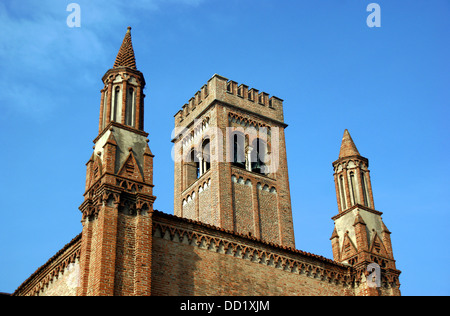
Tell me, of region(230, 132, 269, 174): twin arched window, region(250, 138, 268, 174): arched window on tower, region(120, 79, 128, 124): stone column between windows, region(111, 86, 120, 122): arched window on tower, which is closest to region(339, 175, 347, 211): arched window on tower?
region(120, 79, 128, 124): stone column between windows

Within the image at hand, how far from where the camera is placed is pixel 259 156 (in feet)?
120

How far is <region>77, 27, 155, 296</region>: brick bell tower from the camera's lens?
15414 mm

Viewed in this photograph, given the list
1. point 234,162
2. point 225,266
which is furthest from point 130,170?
point 234,162

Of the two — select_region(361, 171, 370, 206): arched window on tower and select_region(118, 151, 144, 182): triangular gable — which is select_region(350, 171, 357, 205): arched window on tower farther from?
select_region(118, 151, 144, 182): triangular gable

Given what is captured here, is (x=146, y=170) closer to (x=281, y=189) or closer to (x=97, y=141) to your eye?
(x=97, y=141)

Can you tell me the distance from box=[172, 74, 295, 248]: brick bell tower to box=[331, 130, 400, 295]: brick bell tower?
9.04m

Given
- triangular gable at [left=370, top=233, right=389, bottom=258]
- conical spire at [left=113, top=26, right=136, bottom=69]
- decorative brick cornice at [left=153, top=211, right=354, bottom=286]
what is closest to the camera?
decorative brick cornice at [left=153, top=211, right=354, bottom=286]

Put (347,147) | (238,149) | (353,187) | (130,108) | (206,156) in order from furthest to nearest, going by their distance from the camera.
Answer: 1. (206,156)
2. (238,149)
3. (347,147)
4. (353,187)
5. (130,108)

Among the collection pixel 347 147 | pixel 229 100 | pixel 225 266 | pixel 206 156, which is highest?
pixel 229 100

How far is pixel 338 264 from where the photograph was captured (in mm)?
21500

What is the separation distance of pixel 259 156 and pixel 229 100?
3.78 metres

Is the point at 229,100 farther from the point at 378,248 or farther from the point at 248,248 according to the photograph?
the point at 248,248
